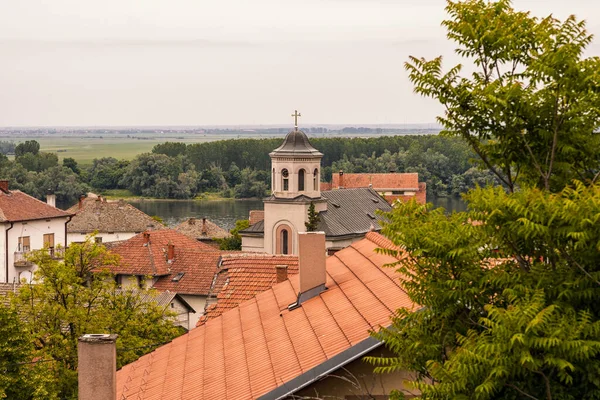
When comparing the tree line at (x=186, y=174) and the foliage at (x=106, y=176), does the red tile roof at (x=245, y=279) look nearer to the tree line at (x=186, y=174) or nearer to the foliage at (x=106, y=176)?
the tree line at (x=186, y=174)

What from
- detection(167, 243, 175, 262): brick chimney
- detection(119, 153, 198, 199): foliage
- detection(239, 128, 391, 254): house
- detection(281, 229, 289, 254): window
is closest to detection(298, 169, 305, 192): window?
detection(239, 128, 391, 254): house

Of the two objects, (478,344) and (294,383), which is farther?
(294,383)

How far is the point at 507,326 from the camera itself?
6742 mm

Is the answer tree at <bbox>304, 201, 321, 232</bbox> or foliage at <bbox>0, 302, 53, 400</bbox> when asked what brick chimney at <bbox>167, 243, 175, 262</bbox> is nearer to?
tree at <bbox>304, 201, 321, 232</bbox>

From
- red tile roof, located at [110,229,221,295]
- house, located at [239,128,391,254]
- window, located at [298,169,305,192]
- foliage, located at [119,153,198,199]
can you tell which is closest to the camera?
red tile roof, located at [110,229,221,295]

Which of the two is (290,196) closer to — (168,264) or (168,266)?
(168,264)

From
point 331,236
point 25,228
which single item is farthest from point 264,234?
point 25,228

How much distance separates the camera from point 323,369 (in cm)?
1059

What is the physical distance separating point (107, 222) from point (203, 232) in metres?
7.93

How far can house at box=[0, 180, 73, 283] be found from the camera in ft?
186

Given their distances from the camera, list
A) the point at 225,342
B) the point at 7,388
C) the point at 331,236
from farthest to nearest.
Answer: the point at 331,236
the point at 7,388
the point at 225,342

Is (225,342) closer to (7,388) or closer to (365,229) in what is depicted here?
(7,388)

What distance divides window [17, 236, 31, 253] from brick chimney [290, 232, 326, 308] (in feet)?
151

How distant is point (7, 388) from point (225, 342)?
7.07 metres
